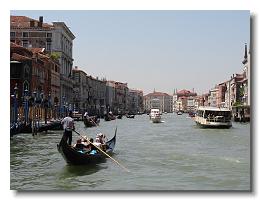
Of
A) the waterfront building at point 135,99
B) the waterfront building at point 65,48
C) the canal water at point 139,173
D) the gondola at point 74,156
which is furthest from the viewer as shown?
the waterfront building at point 135,99

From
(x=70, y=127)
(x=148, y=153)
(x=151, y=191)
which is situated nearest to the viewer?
(x=151, y=191)

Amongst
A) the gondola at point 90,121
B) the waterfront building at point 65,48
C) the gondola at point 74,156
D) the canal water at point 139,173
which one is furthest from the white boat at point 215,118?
the gondola at point 74,156

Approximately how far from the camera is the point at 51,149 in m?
6.72

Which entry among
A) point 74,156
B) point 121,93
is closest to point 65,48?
point 74,156

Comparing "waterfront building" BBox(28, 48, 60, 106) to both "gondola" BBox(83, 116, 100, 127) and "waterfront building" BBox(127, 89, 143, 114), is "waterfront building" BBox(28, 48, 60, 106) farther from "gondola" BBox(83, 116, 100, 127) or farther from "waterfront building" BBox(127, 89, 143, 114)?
"waterfront building" BBox(127, 89, 143, 114)

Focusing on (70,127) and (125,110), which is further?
(125,110)

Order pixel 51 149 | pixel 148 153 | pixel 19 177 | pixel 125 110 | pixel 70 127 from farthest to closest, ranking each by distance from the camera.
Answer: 1. pixel 125 110
2. pixel 51 149
3. pixel 148 153
4. pixel 70 127
5. pixel 19 177

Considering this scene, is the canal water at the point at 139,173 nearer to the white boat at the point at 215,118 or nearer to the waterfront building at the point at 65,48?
the waterfront building at the point at 65,48

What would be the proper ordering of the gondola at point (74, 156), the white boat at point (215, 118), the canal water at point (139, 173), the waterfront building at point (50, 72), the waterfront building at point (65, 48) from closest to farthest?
the canal water at point (139, 173) < the waterfront building at point (65, 48) < the gondola at point (74, 156) < the white boat at point (215, 118) < the waterfront building at point (50, 72)

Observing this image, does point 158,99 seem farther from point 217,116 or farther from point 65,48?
point 65,48

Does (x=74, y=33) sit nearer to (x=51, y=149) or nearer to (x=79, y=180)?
(x=79, y=180)
